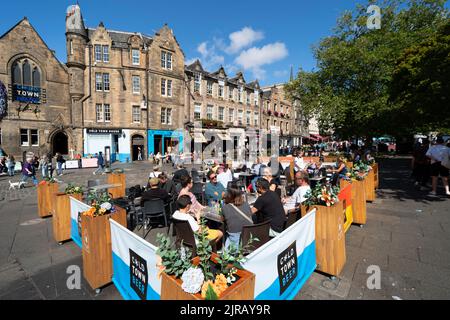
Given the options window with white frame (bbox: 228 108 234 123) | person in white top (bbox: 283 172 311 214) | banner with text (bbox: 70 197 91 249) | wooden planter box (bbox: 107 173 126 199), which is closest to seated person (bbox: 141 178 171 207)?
banner with text (bbox: 70 197 91 249)

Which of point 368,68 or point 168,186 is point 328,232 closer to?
point 168,186

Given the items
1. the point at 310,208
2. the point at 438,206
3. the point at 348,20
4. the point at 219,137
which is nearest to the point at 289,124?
the point at 219,137

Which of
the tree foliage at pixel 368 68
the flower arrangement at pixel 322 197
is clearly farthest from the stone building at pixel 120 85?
the flower arrangement at pixel 322 197

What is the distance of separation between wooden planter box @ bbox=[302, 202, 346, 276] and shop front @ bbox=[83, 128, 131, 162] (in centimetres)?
2528

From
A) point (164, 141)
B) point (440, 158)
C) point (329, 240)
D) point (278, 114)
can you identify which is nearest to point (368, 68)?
point (440, 158)

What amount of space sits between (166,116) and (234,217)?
25.8 m

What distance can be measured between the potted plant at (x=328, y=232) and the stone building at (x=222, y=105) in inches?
1019

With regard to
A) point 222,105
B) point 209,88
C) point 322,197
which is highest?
point 209,88

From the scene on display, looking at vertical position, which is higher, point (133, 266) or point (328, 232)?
point (328, 232)

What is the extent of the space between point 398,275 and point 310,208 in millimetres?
1714

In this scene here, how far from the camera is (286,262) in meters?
3.00

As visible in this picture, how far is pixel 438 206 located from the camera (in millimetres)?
7230

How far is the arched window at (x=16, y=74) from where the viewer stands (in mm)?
21719

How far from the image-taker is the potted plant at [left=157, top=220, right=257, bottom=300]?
6.15ft
